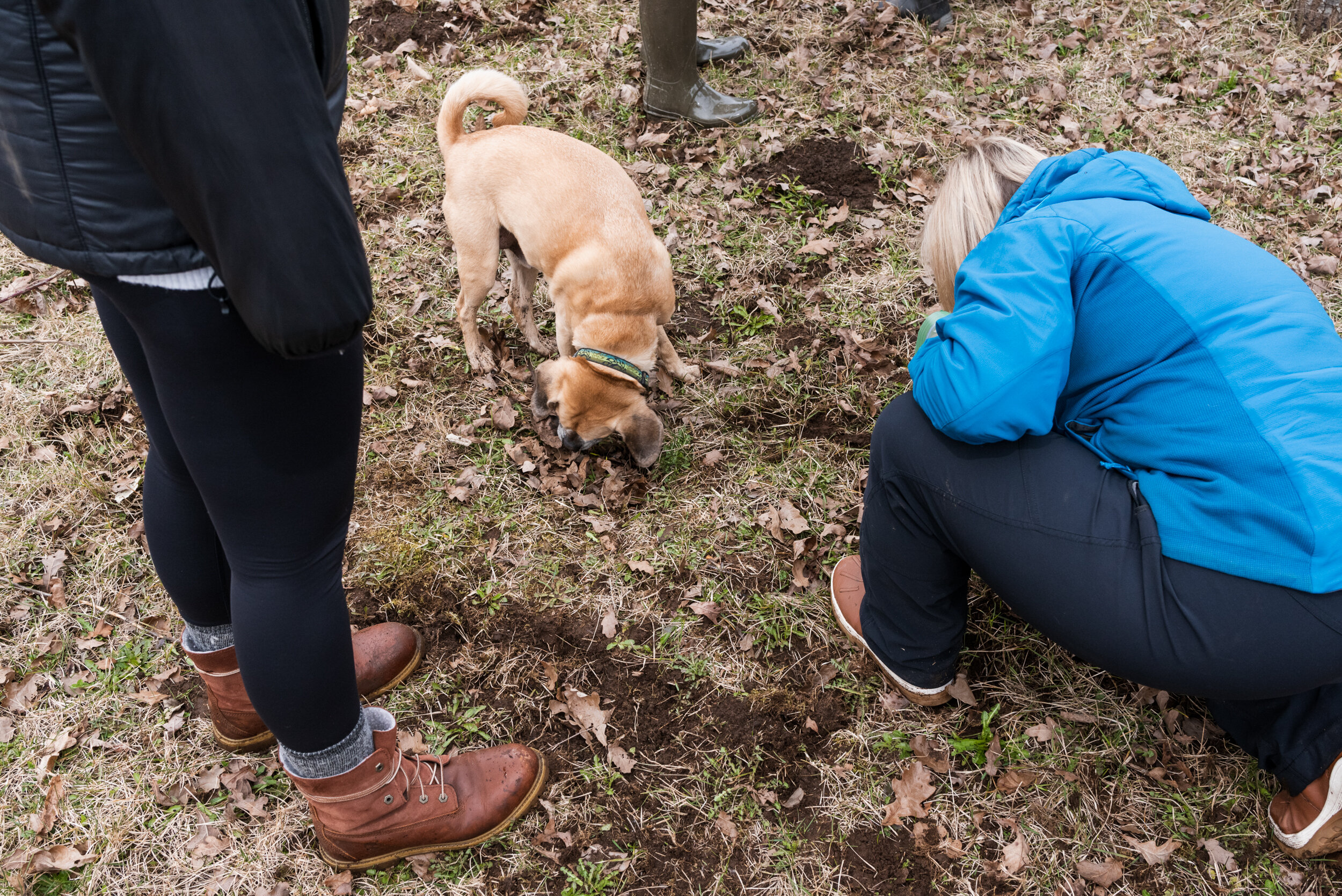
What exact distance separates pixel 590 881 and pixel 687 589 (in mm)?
1184

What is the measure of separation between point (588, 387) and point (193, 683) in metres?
2.00

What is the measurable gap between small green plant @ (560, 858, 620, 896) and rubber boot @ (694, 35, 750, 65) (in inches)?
219

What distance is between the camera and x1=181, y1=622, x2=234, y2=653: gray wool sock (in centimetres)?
238

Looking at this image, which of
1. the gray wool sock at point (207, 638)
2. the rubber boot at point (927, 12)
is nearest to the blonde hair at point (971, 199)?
the gray wool sock at point (207, 638)

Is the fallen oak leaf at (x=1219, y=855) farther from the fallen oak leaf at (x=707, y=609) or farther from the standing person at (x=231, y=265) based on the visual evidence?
the standing person at (x=231, y=265)

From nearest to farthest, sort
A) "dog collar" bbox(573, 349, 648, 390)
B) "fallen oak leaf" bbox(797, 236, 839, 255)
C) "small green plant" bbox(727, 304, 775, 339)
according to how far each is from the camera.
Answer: "dog collar" bbox(573, 349, 648, 390) < "small green plant" bbox(727, 304, 775, 339) < "fallen oak leaf" bbox(797, 236, 839, 255)

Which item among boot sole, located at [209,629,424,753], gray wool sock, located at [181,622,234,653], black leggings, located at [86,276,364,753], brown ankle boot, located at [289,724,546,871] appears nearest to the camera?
black leggings, located at [86,276,364,753]

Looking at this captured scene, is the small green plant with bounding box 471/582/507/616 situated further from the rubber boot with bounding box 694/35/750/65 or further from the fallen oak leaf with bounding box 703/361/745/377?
the rubber boot with bounding box 694/35/750/65

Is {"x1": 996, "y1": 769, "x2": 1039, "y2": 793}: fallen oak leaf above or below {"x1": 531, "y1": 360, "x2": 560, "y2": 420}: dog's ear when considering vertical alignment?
below

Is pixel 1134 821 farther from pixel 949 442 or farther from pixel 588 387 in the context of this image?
pixel 588 387

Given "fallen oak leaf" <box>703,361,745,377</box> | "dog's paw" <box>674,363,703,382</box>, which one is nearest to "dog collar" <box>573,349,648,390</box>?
"dog's paw" <box>674,363,703,382</box>

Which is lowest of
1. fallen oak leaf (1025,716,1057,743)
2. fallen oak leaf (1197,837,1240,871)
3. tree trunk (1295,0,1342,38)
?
fallen oak leaf (1197,837,1240,871)

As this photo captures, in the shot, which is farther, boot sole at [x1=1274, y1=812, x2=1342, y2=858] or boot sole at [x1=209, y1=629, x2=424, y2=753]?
boot sole at [x1=209, y1=629, x2=424, y2=753]

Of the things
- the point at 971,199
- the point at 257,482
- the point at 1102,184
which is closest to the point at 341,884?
the point at 257,482
